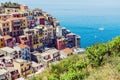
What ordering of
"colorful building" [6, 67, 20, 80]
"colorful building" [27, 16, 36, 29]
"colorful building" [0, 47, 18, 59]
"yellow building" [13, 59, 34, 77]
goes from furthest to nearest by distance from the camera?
1. "colorful building" [27, 16, 36, 29]
2. "colorful building" [0, 47, 18, 59]
3. "yellow building" [13, 59, 34, 77]
4. "colorful building" [6, 67, 20, 80]

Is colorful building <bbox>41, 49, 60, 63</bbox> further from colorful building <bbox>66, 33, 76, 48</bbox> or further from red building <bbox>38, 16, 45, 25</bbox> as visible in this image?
red building <bbox>38, 16, 45, 25</bbox>

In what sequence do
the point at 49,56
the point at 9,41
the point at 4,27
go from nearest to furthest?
the point at 49,56 < the point at 9,41 < the point at 4,27

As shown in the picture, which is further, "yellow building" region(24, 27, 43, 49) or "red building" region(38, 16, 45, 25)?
"red building" region(38, 16, 45, 25)

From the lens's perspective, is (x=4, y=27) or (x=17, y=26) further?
(x=17, y=26)

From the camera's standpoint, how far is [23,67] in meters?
20.7

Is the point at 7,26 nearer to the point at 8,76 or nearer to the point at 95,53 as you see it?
the point at 8,76

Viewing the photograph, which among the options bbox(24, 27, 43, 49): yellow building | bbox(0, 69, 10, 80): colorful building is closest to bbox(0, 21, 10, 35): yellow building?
bbox(24, 27, 43, 49): yellow building

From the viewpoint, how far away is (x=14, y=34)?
83.8ft

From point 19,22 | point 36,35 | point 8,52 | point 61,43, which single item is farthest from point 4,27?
point 61,43

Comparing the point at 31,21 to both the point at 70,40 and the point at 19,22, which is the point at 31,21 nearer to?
the point at 19,22

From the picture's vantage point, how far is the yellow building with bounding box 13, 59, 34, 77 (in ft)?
67.1

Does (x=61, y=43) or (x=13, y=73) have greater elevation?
(x=61, y=43)

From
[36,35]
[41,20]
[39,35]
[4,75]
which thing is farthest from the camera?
[41,20]

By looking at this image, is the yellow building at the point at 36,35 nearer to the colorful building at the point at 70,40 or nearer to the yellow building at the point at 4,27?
the yellow building at the point at 4,27
